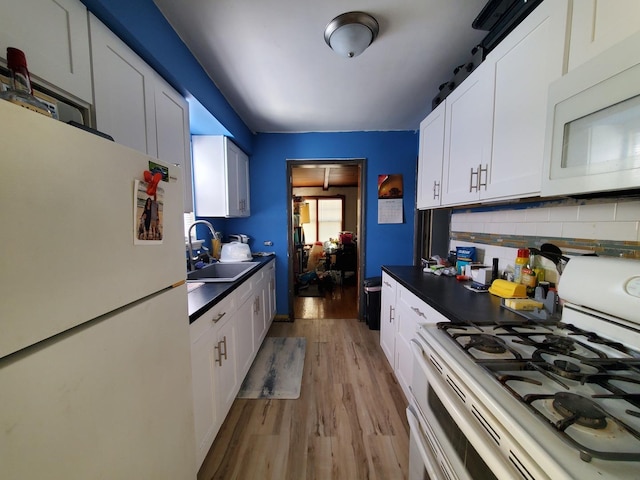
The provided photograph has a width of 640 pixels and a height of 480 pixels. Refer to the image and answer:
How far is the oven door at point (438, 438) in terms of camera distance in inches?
25.2

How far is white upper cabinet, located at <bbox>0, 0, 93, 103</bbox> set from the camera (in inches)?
27.5

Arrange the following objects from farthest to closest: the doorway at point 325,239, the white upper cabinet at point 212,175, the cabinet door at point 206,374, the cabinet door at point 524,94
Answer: the doorway at point 325,239 < the white upper cabinet at point 212,175 < the cabinet door at point 206,374 < the cabinet door at point 524,94

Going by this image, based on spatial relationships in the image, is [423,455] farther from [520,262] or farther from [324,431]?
[520,262]

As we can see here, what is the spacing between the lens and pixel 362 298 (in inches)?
123

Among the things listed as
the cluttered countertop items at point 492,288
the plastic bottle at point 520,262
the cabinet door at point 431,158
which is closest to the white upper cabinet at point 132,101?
the cluttered countertop items at point 492,288

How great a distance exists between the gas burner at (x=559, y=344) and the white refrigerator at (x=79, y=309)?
4.06 ft

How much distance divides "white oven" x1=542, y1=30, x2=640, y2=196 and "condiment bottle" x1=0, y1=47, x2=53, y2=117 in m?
1.49

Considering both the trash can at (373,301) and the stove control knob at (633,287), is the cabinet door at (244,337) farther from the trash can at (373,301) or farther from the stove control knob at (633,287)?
the stove control knob at (633,287)

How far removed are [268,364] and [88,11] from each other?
2444 millimetres

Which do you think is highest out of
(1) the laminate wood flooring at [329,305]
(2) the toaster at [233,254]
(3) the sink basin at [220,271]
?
(2) the toaster at [233,254]

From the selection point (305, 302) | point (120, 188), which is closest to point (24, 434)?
point (120, 188)

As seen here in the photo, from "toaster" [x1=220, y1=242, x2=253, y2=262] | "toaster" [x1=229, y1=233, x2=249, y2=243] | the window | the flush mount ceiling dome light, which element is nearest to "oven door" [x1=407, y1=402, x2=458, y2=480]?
the flush mount ceiling dome light

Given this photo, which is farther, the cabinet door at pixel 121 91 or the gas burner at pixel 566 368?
the cabinet door at pixel 121 91

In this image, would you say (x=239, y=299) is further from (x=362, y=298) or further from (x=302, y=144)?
(x=302, y=144)
